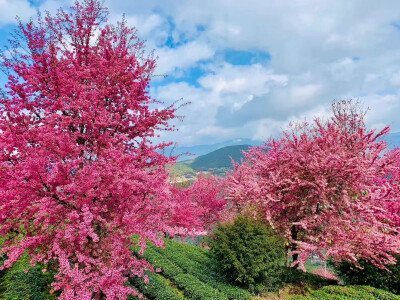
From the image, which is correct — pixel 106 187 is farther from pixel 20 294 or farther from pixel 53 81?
pixel 20 294

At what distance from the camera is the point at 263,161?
11.3 metres

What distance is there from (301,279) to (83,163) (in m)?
9.88

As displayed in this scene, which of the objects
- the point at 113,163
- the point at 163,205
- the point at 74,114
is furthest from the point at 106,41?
the point at 163,205

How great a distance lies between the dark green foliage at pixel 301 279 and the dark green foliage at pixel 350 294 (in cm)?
151

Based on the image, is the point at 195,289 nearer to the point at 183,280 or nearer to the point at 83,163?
the point at 183,280

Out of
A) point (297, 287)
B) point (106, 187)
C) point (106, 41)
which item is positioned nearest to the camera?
point (106, 187)

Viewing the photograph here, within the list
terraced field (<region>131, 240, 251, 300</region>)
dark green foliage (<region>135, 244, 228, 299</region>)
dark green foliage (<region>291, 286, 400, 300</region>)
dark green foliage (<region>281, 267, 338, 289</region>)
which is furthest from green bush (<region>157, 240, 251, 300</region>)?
dark green foliage (<region>281, 267, 338, 289</region>)

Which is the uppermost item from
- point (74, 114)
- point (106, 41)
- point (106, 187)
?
point (106, 41)

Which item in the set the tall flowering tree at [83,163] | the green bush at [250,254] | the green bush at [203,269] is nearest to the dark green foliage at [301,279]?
the green bush at [250,254]

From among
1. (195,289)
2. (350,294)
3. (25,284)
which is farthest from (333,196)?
(25,284)

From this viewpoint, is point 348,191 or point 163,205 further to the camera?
point 348,191

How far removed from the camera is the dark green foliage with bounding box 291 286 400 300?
8.00 meters

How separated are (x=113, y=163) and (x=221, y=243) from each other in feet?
18.6

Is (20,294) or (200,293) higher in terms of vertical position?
(20,294)
